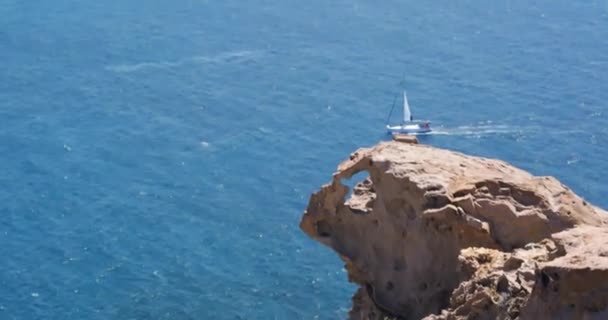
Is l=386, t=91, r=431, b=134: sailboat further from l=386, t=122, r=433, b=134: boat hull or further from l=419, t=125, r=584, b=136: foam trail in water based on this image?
l=419, t=125, r=584, b=136: foam trail in water

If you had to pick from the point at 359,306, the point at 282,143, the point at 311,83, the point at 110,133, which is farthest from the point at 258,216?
the point at 359,306

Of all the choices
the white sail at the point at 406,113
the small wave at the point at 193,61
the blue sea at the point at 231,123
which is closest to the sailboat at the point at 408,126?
the white sail at the point at 406,113

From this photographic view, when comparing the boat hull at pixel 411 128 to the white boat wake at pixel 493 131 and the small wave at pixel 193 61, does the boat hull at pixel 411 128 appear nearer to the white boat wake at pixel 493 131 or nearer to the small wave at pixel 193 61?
the white boat wake at pixel 493 131

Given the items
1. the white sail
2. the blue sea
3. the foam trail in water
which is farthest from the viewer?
the white sail

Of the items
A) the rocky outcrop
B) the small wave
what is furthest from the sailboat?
the rocky outcrop

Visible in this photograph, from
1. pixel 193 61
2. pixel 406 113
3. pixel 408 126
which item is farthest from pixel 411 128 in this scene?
pixel 193 61

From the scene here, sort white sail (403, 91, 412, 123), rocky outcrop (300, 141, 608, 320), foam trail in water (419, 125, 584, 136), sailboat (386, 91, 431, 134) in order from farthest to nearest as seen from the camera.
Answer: white sail (403, 91, 412, 123)
sailboat (386, 91, 431, 134)
foam trail in water (419, 125, 584, 136)
rocky outcrop (300, 141, 608, 320)

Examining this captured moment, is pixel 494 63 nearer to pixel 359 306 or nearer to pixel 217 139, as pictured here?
pixel 217 139
